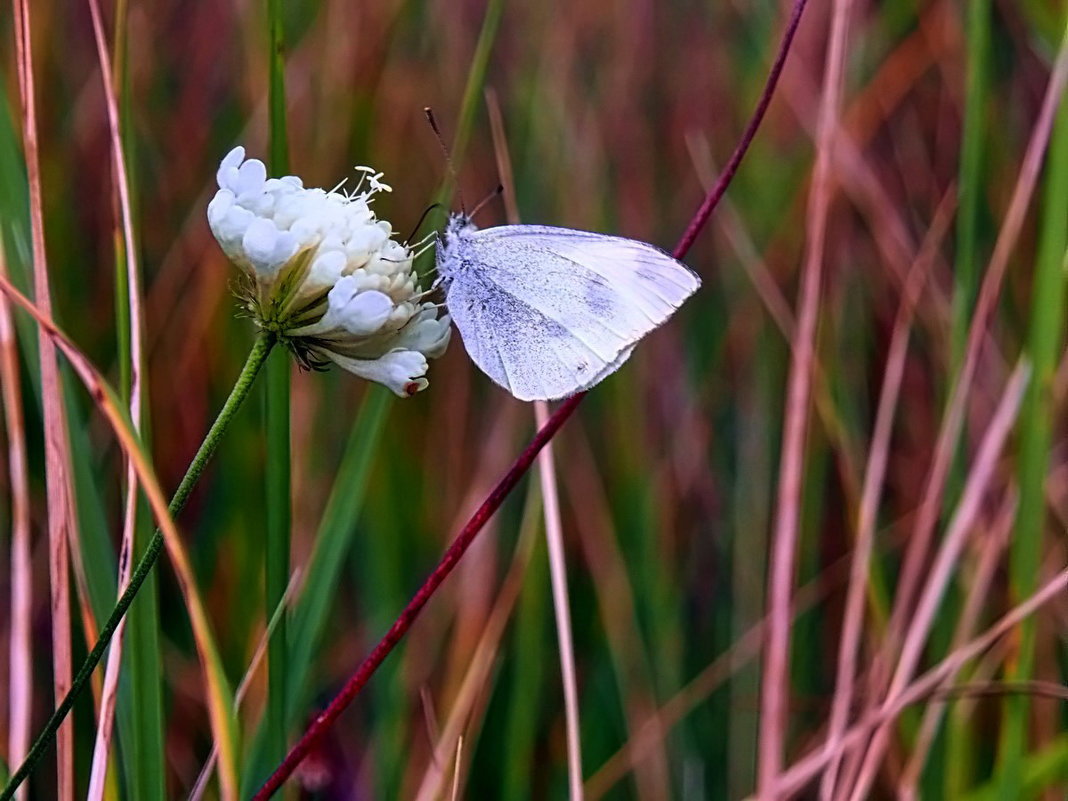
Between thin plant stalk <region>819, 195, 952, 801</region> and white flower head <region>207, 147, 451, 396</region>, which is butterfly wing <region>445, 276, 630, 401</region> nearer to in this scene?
white flower head <region>207, 147, 451, 396</region>

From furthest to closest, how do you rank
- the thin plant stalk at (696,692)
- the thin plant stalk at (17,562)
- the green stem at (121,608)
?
the thin plant stalk at (696,692)
the thin plant stalk at (17,562)
the green stem at (121,608)

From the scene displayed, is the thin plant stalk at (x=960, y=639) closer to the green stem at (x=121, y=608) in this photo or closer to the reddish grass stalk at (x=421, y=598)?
the reddish grass stalk at (x=421, y=598)

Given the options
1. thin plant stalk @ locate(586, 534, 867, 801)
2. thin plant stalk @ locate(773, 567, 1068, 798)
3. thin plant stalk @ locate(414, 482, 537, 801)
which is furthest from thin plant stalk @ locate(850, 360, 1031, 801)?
thin plant stalk @ locate(414, 482, 537, 801)

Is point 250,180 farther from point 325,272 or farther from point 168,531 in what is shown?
point 168,531

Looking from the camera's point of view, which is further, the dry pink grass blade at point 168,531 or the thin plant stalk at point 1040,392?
the thin plant stalk at point 1040,392

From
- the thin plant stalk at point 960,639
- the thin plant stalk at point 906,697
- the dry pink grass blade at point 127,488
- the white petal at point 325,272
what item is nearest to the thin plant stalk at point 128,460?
the dry pink grass blade at point 127,488

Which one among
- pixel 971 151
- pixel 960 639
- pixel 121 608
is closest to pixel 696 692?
pixel 960 639

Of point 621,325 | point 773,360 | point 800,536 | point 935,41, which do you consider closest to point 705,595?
point 800,536
